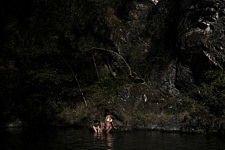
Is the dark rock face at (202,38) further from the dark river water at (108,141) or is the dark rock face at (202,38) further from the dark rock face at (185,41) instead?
the dark river water at (108,141)

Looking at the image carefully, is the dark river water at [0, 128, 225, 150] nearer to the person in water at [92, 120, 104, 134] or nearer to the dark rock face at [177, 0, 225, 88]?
the person in water at [92, 120, 104, 134]

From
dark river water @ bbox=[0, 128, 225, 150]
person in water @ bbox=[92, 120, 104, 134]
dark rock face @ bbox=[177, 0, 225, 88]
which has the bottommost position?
dark river water @ bbox=[0, 128, 225, 150]

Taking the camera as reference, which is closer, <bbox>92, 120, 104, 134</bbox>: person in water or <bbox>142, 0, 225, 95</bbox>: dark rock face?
<bbox>92, 120, 104, 134</bbox>: person in water

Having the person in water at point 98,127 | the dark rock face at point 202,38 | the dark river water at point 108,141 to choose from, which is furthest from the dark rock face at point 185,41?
the person in water at point 98,127

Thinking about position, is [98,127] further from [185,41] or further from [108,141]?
[185,41]

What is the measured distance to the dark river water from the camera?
2413cm

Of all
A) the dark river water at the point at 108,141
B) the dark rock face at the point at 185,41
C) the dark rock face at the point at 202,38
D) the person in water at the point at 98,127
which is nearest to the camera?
the dark river water at the point at 108,141

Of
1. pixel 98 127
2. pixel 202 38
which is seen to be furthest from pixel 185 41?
pixel 98 127

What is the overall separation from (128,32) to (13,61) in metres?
11.9

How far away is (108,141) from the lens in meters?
27.2

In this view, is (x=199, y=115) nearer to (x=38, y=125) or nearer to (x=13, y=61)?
(x=38, y=125)

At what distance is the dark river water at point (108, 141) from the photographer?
79.2 feet

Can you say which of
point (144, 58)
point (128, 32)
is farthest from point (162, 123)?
point (128, 32)

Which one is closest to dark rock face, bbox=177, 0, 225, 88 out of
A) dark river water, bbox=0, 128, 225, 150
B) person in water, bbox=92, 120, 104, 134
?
dark river water, bbox=0, 128, 225, 150
